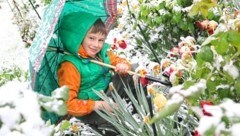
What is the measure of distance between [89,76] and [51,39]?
1.09 ft

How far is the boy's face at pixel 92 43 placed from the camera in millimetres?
3209

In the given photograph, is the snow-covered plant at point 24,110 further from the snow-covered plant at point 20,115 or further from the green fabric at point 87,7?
the green fabric at point 87,7

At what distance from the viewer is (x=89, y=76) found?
3.15 metres

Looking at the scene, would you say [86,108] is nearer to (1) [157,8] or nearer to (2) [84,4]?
(2) [84,4]

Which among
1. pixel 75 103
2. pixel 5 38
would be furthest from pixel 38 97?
pixel 5 38

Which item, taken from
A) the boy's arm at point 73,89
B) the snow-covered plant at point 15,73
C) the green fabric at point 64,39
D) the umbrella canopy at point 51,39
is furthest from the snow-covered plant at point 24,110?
the snow-covered plant at point 15,73

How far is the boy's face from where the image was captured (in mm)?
3209

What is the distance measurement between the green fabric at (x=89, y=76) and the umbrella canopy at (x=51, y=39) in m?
0.11

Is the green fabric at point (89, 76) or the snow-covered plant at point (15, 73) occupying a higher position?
the green fabric at point (89, 76)

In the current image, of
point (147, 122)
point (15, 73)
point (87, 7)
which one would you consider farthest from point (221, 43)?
point (15, 73)

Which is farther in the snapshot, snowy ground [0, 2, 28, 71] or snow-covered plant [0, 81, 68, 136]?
snowy ground [0, 2, 28, 71]

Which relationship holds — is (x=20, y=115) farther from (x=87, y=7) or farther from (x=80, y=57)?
(x=87, y=7)

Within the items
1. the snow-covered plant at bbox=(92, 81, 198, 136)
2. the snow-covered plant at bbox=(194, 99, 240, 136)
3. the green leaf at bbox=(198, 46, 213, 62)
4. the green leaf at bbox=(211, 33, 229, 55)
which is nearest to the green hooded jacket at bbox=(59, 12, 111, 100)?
the snow-covered plant at bbox=(92, 81, 198, 136)

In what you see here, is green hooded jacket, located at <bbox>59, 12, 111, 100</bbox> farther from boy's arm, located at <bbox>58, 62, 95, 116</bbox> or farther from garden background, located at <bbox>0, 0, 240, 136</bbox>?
garden background, located at <bbox>0, 0, 240, 136</bbox>
